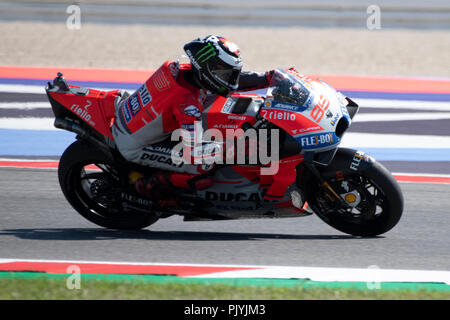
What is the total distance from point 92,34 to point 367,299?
14544mm

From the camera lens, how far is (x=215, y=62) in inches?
227

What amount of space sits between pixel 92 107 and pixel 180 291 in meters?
2.14

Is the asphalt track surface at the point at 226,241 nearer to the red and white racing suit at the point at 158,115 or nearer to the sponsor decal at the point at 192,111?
the red and white racing suit at the point at 158,115

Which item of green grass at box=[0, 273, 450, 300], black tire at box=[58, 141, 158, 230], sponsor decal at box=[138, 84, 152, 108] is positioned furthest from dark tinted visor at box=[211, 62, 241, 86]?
green grass at box=[0, 273, 450, 300]

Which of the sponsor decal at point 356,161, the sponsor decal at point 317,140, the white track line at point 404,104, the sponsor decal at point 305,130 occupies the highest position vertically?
the sponsor decal at point 305,130

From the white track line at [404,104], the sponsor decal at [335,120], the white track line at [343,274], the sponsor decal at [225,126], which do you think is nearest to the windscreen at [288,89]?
the sponsor decal at [335,120]

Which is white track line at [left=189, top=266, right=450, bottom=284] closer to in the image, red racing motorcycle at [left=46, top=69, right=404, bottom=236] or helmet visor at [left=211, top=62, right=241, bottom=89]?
red racing motorcycle at [left=46, top=69, right=404, bottom=236]

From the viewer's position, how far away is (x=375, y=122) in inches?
428

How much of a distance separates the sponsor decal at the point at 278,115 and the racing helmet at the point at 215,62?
14.8 inches

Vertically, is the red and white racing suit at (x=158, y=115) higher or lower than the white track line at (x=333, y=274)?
higher

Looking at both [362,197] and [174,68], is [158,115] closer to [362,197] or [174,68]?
[174,68]

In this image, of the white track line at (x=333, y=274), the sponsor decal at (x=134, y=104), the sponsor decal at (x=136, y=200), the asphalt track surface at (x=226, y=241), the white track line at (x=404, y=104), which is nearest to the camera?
the white track line at (x=333, y=274)

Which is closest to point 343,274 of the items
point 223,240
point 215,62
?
point 223,240

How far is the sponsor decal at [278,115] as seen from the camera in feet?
18.9
